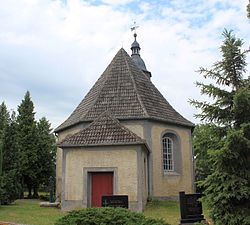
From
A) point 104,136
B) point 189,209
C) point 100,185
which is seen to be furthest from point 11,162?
point 189,209

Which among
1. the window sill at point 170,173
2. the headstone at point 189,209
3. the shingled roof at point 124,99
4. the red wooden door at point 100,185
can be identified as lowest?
the headstone at point 189,209

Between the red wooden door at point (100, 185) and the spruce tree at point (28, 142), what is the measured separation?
19.2m

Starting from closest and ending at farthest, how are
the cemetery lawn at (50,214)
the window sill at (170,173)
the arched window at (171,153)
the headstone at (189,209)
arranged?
the headstone at (189,209) → the cemetery lawn at (50,214) → the window sill at (170,173) → the arched window at (171,153)

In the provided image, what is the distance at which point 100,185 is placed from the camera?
16797 mm

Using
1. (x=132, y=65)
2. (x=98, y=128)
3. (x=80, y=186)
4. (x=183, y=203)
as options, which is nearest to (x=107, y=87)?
(x=132, y=65)

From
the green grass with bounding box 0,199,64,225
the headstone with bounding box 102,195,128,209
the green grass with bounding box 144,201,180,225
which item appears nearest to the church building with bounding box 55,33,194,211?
the green grass with bounding box 144,201,180,225

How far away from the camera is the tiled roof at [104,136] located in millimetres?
16444

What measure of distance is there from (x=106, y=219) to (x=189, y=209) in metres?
5.82

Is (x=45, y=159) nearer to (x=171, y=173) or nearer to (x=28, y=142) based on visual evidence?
(x=28, y=142)

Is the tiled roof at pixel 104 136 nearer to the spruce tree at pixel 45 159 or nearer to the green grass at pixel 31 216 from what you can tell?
the green grass at pixel 31 216

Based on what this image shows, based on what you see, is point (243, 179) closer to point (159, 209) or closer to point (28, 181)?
point (159, 209)

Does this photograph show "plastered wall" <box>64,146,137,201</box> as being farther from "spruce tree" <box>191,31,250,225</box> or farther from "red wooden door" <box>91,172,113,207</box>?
"spruce tree" <box>191,31,250,225</box>

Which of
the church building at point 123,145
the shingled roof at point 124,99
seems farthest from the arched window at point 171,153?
the shingled roof at point 124,99

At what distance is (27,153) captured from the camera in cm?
3606
